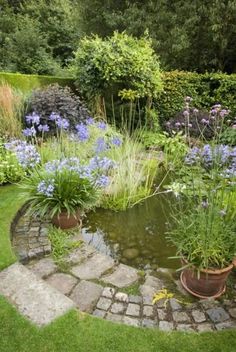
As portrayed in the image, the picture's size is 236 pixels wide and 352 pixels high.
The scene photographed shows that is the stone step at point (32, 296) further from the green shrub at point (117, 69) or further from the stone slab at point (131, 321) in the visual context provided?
the green shrub at point (117, 69)

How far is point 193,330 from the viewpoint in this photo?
196 cm

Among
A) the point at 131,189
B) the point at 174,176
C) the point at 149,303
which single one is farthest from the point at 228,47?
the point at 149,303

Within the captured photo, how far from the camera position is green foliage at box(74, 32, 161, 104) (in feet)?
18.9

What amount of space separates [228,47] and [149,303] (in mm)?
9297

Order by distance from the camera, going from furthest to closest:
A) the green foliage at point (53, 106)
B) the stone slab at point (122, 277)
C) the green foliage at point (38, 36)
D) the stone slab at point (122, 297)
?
1. the green foliage at point (38, 36)
2. the green foliage at point (53, 106)
3. the stone slab at point (122, 277)
4. the stone slab at point (122, 297)

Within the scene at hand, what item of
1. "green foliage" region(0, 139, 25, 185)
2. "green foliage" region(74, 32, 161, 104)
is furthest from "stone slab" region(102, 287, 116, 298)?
"green foliage" region(74, 32, 161, 104)

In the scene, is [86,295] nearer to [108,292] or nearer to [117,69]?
[108,292]

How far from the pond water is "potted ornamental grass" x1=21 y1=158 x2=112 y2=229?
31 centimetres

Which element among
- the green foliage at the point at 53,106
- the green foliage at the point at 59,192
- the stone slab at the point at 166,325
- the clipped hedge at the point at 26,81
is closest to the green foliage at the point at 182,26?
the clipped hedge at the point at 26,81

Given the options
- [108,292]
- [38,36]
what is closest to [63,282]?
[108,292]

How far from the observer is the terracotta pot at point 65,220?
9.68ft

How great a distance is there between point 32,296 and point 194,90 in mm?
6289

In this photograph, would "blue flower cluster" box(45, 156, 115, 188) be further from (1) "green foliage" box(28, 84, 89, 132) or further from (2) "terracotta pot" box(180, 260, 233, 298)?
(1) "green foliage" box(28, 84, 89, 132)

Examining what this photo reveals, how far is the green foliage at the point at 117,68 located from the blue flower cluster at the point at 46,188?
3.50 m
